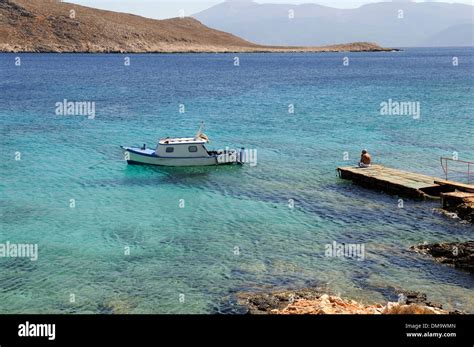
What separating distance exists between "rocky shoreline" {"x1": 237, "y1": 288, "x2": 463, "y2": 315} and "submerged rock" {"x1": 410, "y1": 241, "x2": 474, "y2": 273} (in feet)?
11.9

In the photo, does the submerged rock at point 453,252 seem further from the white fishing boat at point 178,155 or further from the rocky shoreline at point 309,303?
the white fishing boat at point 178,155

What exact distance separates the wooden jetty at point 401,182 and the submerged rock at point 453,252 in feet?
28.2

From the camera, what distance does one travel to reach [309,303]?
1861 cm

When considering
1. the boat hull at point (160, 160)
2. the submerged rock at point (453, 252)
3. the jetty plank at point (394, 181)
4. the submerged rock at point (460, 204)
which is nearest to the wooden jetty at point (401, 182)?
the jetty plank at point (394, 181)

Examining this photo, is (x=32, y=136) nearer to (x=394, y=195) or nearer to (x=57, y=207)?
(x=57, y=207)

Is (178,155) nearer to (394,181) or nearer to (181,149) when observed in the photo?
(181,149)

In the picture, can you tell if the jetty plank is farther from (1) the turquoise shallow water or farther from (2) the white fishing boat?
(2) the white fishing boat

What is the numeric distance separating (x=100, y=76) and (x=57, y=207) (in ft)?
382

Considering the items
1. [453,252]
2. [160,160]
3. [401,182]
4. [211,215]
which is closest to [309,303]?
[453,252]

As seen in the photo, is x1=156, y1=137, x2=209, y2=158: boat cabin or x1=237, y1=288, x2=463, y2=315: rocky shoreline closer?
x1=237, y1=288, x2=463, y2=315: rocky shoreline

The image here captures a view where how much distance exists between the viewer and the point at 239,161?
146 ft

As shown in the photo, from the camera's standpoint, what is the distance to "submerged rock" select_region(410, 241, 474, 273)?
2312 cm

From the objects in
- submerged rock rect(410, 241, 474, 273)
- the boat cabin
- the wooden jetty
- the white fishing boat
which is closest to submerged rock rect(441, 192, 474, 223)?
the wooden jetty

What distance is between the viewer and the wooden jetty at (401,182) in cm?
3381
